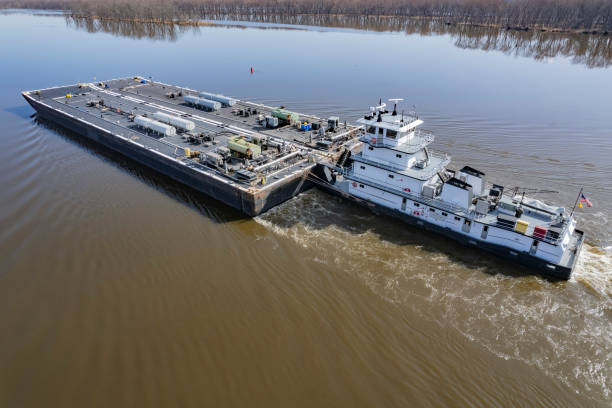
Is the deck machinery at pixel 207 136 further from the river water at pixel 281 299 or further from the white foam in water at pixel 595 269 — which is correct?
the white foam in water at pixel 595 269

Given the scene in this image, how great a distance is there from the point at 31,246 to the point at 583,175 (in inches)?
2165

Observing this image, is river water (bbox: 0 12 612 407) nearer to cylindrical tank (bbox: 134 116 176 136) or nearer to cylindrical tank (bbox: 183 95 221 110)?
cylindrical tank (bbox: 134 116 176 136)

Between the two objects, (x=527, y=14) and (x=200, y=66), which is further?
(x=527, y=14)

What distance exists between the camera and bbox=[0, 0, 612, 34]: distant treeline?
387 feet

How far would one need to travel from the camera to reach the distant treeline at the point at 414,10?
11800 centimetres

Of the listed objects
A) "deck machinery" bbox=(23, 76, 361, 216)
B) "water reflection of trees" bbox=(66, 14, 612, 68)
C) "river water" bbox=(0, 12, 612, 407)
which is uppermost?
"water reflection of trees" bbox=(66, 14, 612, 68)

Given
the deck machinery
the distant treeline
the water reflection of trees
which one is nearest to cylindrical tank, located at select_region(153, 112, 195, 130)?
the deck machinery

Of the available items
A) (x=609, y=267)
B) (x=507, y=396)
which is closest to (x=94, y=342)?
(x=507, y=396)

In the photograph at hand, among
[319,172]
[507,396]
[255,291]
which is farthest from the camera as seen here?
[319,172]

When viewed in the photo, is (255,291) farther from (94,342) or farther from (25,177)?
(25,177)

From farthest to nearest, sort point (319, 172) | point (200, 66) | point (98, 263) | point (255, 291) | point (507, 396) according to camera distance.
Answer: point (200, 66) < point (319, 172) < point (98, 263) < point (255, 291) < point (507, 396)

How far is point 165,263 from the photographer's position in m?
26.5

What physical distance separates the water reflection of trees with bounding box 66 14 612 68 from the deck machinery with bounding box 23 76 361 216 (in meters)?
78.1

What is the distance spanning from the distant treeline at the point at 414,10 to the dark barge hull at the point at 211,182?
130010 millimetres
